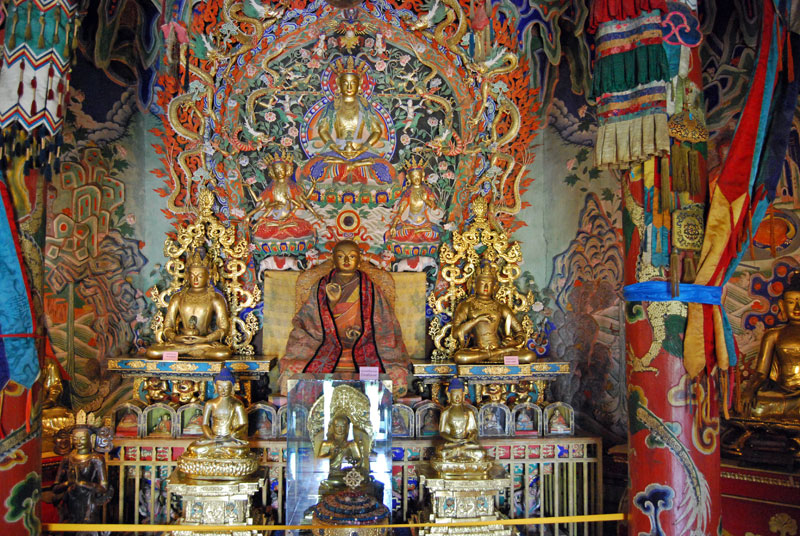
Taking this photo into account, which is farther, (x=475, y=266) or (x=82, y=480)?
(x=475, y=266)

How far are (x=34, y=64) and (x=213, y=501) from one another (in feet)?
11.9

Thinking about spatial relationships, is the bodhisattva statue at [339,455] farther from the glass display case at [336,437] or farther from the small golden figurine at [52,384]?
the small golden figurine at [52,384]

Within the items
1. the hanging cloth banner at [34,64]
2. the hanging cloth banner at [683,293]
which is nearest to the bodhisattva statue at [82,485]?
the hanging cloth banner at [34,64]

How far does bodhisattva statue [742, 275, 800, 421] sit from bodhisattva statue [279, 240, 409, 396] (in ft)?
11.0

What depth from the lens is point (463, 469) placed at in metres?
5.86

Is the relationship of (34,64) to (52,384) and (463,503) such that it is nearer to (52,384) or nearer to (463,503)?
(52,384)

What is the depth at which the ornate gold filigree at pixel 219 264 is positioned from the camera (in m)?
7.62

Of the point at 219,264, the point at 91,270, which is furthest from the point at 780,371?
the point at 91,270

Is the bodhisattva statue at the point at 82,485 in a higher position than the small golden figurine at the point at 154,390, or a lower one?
lower

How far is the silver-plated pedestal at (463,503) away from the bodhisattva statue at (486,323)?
5.46 ft

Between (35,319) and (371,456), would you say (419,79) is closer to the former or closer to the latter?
(371,456)

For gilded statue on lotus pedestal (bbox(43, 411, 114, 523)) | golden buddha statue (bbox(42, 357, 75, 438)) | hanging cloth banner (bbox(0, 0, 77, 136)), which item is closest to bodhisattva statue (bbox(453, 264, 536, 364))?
gilded statue on lotus pedestal (bbox(43, 411, 114, 523))

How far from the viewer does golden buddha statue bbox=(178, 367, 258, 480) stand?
225 inches

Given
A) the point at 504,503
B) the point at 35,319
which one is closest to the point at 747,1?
the point at 504,503
